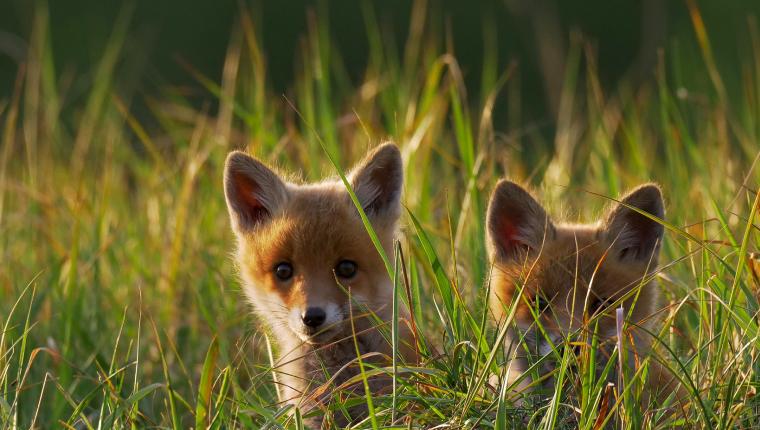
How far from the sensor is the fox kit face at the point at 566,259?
405 cm

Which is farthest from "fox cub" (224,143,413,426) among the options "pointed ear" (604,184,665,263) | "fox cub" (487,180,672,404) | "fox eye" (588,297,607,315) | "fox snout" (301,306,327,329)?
"pointed ear" (604,184,665,263)

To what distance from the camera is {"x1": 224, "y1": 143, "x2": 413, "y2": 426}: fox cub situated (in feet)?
14.0

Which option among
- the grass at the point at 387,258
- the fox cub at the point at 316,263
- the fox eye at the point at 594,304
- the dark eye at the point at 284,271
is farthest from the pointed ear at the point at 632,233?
the dark eye at the point at 284,271

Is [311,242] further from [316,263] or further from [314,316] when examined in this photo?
[314,316]

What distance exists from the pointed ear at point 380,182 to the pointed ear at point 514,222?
0.46 meters

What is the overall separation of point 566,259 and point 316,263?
0.94m

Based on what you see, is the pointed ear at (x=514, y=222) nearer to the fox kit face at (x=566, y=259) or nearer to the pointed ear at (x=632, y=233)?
the fox kit face at (x=566, y=259)

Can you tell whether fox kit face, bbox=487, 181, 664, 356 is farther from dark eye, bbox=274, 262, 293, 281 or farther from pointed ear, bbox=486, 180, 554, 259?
dark eye, bbox=274, 262, 293, 281

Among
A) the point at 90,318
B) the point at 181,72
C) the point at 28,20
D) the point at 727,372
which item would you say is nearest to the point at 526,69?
the point at 181,72

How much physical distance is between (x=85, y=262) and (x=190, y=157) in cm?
82

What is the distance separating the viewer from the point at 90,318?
5.29 metres

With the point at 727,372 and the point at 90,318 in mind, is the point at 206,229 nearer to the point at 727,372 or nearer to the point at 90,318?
the point at 90,318

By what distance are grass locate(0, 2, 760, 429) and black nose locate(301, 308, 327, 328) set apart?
0.70 ft

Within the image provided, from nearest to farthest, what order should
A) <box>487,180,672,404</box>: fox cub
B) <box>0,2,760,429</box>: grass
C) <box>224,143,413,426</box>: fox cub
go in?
<box>0,2,760,429</box>: grass < <box>487,180,672,404</box>: fox cub < <box>224,143,413,426</box>: fox cub
